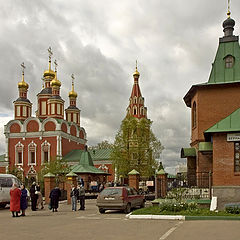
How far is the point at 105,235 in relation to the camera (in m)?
9.93

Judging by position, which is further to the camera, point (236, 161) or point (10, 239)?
point (236, 161)

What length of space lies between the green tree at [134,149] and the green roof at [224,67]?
15607 millimetres

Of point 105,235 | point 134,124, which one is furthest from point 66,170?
point 105,235

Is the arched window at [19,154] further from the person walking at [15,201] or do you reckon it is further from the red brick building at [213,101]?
the person walking at [15,201]

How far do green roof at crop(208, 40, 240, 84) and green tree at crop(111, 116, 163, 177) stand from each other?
1561cm

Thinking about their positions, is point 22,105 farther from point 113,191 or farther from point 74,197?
point 113,191

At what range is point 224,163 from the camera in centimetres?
1662

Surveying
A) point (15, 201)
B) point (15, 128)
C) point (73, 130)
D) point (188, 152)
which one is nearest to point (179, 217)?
point (15, 201)

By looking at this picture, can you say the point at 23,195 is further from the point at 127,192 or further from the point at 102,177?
the point at 102,177

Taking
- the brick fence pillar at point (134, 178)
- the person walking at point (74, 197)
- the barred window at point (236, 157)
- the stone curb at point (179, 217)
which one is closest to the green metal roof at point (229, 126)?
the barred window at point (236, 157)

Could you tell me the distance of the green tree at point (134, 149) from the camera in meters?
36.6

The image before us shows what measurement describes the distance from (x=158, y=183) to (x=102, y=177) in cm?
2503

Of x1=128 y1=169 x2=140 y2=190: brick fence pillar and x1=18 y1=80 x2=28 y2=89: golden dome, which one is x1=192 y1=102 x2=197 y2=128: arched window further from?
x1=18 y1=80 x2=28 y2=89: golden dome

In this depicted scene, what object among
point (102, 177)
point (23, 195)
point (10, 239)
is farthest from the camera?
point (102, 177)
